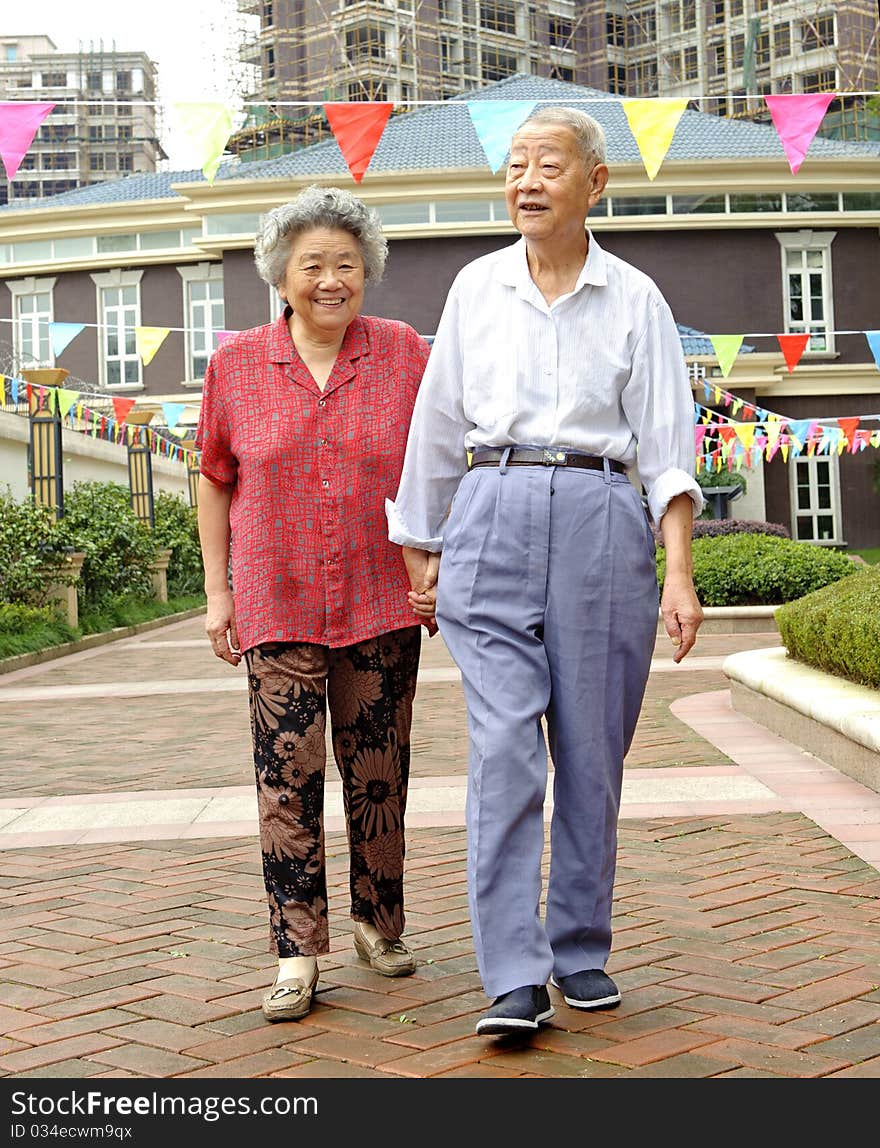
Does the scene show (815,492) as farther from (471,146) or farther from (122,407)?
(122,407)

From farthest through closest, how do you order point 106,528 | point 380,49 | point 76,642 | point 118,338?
point 380,49 → point 118,338 → point 106,528 → point 76,642

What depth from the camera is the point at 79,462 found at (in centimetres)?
2725

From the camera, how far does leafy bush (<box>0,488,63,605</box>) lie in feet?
56.3

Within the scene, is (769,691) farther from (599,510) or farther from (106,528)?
(106,528)

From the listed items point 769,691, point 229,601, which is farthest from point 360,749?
point 769,691

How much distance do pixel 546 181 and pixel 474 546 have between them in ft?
2.80

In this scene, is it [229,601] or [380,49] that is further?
[380,49]

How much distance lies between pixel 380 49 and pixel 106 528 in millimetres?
49138

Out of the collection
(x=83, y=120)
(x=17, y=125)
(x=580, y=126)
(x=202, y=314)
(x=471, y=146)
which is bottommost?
(x=580, y=126)

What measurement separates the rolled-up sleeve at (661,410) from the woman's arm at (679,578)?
3 cm

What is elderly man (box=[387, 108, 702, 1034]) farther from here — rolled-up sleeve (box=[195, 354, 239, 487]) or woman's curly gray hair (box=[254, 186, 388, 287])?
rolled-up sleeve (box=[195, 354, 239, 487])

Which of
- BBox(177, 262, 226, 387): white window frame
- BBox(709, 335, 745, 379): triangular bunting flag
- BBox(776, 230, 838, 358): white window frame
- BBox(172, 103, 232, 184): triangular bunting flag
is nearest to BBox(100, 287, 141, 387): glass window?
BBox(177, 262, 226, 387): white window frame

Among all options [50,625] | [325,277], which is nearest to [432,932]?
[325,277]

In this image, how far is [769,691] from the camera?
8.07m
